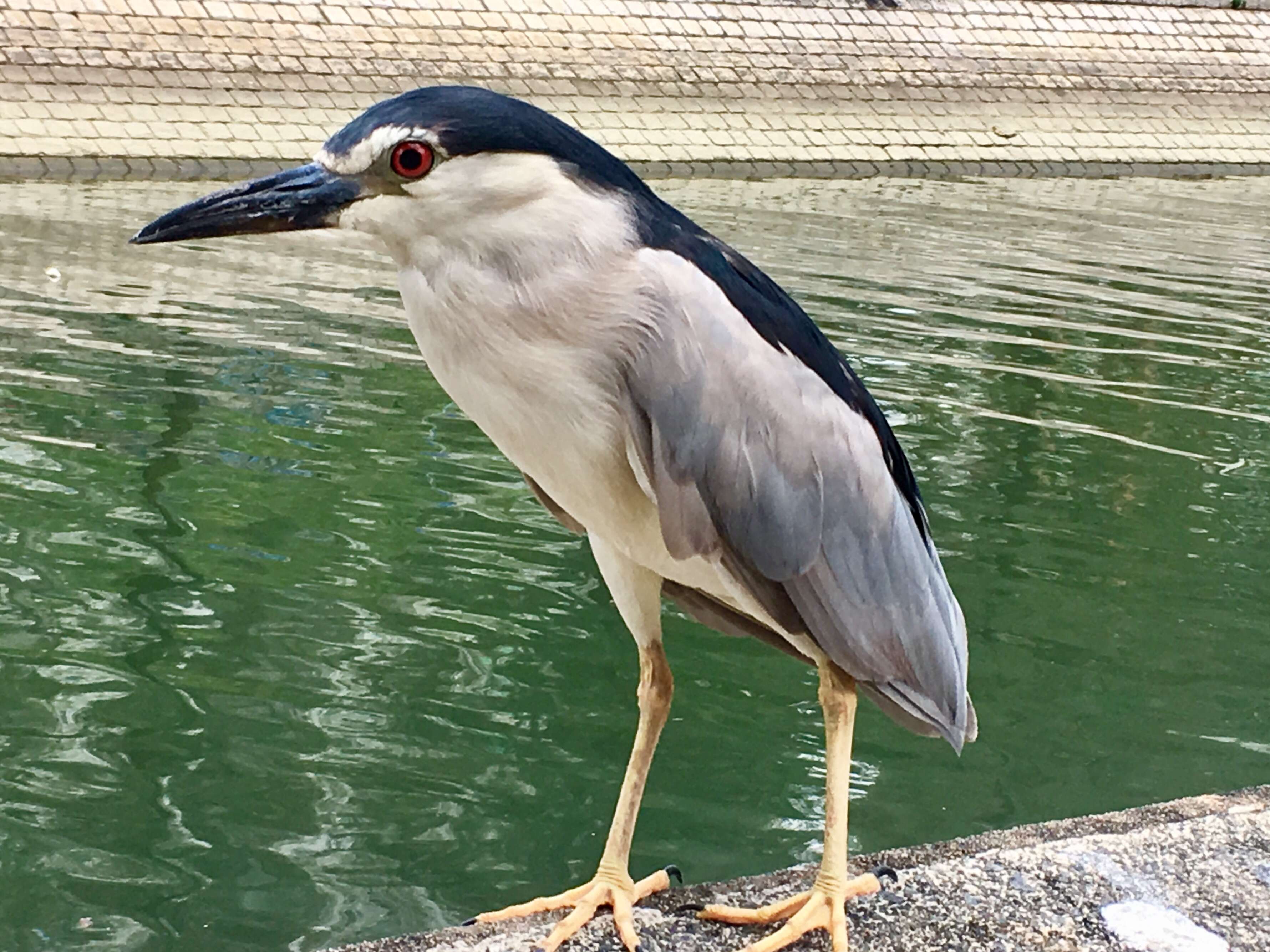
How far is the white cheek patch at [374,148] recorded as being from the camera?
248 cm

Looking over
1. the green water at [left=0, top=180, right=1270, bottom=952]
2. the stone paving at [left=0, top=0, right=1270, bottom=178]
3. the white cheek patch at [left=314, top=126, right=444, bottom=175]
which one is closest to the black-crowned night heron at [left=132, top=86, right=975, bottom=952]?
the white cheek patch at [left=314, top=126, right=444, bottom=175]

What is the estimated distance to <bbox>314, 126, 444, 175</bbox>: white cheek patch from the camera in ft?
8.14

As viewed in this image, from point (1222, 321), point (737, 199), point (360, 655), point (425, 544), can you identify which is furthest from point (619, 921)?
point (737, 199)

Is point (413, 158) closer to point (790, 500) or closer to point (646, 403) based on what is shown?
point (646, 403)

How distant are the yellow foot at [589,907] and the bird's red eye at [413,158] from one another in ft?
4.51

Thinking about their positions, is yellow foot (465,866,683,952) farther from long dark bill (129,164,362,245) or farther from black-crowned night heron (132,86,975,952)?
long dark bill (129,164,362,245)

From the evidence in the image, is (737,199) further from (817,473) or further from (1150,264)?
(817,473)

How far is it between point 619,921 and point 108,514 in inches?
196

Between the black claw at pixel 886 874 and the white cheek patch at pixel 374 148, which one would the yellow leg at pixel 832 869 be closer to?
the black claw at pixel 886 874

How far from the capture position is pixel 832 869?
3123mm

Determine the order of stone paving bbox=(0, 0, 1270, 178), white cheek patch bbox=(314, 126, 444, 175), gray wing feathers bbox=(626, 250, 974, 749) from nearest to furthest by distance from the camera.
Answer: white cheek patch bbox=(314, 126, 444, 175), gray wing feathers bbox=(626, 250, 974, 749), stone paving bbox=(0, 0, 1270, 178)

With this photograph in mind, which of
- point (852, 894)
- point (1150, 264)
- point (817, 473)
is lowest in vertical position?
point (1150, 264)

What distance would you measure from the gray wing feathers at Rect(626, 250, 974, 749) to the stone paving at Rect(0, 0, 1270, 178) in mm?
16428

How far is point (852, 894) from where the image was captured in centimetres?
323
